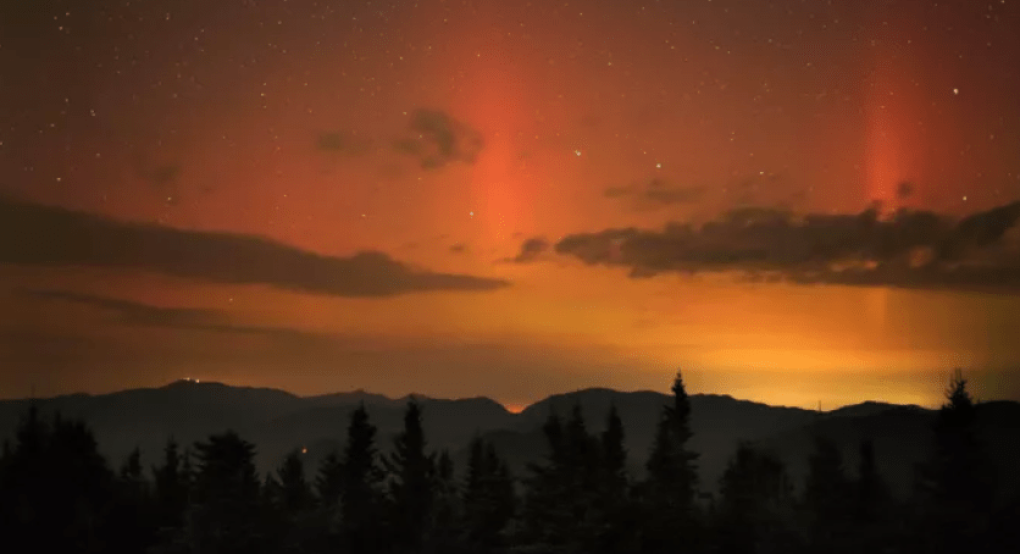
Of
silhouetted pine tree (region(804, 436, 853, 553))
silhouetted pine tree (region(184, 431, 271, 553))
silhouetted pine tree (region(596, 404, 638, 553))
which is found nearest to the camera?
silhouetted pine tree (region(596, 404, 638, 553))

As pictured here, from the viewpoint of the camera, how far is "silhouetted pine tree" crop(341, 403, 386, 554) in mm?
76500

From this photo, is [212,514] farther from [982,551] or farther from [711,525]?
[982,551]

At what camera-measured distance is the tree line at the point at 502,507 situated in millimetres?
64688

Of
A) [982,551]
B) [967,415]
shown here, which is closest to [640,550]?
[982,551]

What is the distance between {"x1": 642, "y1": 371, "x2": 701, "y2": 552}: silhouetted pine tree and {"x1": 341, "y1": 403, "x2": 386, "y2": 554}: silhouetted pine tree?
70.4ft

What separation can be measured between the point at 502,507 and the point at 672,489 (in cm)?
1274

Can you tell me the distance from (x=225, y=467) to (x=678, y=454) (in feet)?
110

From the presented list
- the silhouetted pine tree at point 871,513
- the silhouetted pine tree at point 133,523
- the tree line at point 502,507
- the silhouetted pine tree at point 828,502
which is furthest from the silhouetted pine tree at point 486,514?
the silhouetted pine tree at point 871,513

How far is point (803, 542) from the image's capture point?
7419 centimetres

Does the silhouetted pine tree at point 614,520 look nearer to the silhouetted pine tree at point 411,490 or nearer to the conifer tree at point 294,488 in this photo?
the silhouetted pine tree at point 411,490

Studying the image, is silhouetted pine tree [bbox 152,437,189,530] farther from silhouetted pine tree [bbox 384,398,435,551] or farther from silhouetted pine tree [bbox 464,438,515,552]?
silhouetted pine tree [bbox 464,438,515,552]

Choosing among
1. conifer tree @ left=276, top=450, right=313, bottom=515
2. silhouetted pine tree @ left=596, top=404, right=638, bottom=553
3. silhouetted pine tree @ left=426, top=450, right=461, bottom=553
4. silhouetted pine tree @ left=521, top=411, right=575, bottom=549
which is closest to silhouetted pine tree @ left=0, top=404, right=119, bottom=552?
conifer tree @ left=276, top=450, right=313, bottom=515

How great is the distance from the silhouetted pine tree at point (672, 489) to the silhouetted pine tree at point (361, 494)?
70.4 ft

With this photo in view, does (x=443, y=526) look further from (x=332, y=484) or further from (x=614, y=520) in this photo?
(x=332, y=484)
